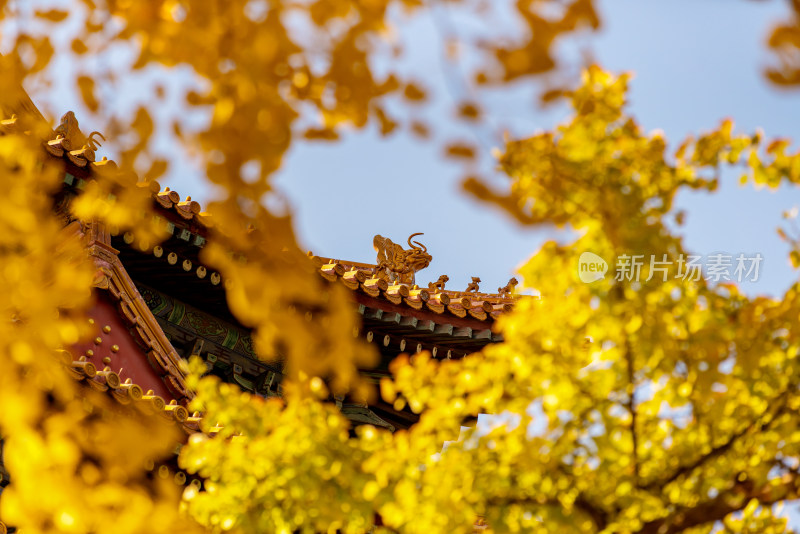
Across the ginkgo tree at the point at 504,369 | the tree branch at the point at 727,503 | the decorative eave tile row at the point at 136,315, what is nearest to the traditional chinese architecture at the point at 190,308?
the decorative eave tile row at the point at 136,315

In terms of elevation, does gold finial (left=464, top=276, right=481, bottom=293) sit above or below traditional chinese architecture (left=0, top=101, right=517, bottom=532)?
above

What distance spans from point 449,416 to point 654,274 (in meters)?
1.08

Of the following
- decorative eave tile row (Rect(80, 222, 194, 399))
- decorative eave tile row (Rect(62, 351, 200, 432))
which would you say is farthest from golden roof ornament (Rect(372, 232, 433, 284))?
decorative eave tile row (Rect(62, 351, 200, 432))

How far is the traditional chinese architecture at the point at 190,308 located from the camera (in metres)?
6.12

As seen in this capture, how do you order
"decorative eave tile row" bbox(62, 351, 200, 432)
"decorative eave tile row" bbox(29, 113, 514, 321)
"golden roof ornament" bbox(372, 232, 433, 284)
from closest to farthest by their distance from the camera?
"decorative eave tile row" bbox(62, 351, 200, 432) < "decorative eave tile row" bbox(29, 113, 514, 321) < "golden roof ornament" bbox(372, 232, 433, 284)

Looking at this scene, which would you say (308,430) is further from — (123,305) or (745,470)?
(123,305)

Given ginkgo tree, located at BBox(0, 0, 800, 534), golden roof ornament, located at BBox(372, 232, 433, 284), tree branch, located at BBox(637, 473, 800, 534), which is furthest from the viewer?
golden roof ornament, located at BBox(372, 232, 433, 284)

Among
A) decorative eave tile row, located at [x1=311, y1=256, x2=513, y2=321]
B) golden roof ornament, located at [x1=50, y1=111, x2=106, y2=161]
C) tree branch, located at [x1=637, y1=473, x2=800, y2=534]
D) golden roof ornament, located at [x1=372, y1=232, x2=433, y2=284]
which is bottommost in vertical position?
tree branch, located at [x1=637, y1=473, x2=800, y2=534]

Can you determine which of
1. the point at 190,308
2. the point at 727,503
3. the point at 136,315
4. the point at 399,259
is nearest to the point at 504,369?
the point at 727,503

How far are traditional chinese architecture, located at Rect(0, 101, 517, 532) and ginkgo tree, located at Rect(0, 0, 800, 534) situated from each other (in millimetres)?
1699

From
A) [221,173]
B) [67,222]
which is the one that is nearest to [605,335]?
[221,173]

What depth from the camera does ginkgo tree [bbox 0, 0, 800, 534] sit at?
2.68 meters

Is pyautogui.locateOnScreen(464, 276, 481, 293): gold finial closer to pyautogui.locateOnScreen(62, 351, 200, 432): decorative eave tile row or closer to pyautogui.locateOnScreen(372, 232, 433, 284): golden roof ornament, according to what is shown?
pyautogui.locateOnScreen(372, 232, 433, 284): golden roof ornament

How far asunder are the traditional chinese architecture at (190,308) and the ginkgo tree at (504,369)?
1.70 meters
